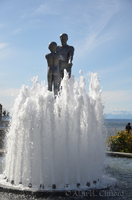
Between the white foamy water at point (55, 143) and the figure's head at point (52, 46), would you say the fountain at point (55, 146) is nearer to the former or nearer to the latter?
the white foamy water at point (55, 143)

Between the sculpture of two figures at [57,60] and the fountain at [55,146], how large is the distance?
255 cm

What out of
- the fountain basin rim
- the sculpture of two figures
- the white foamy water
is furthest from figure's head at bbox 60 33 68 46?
the fountain basin rim

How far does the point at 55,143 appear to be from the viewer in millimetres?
6004

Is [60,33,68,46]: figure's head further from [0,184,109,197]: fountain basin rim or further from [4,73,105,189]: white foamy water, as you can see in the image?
[0,184,109,197]: fountain basin rim

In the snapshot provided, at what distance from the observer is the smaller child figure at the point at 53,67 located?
836 cm

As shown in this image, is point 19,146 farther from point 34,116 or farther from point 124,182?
point 124,182

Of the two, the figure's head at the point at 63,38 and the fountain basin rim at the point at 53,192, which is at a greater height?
the figure's head at the point at 63,38

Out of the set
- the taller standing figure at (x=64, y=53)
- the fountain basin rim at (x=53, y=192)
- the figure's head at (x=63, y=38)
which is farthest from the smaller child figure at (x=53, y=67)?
the fountain basin rim at (x=53, y=192)

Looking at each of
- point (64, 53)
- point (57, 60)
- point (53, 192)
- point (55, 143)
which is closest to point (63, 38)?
point (64, 53)

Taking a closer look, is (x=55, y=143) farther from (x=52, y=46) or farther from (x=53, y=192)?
(x=52, y=46)

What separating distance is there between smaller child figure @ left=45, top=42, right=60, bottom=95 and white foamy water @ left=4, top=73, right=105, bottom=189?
97.4 inches

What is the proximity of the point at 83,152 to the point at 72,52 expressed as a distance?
16.5ft

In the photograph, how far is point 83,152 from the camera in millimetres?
6004

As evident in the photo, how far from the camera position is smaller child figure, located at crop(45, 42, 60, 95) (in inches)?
329
